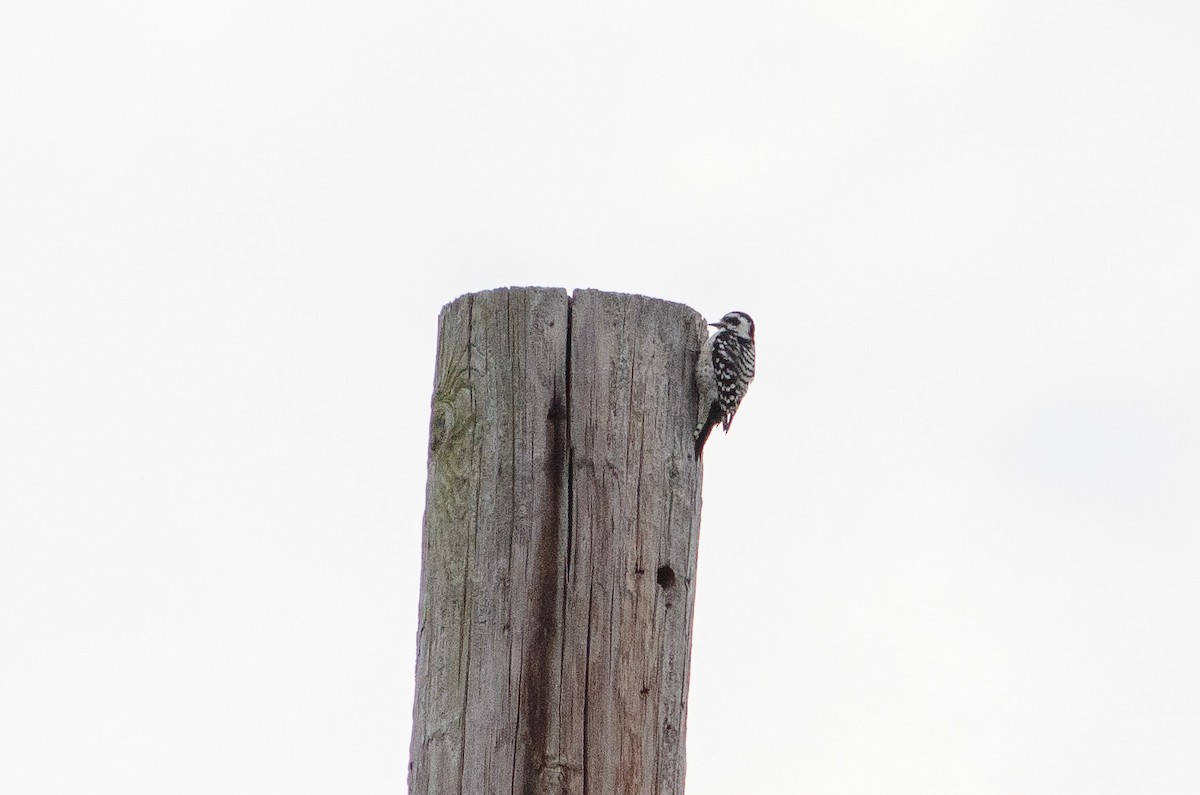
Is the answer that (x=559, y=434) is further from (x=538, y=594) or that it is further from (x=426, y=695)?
(x=426, y=695)

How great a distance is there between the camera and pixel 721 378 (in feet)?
13.2

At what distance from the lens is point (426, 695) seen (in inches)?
123

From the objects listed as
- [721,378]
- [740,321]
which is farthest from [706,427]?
[740,321]

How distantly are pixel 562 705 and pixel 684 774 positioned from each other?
0.36m

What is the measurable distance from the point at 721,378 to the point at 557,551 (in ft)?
3.84

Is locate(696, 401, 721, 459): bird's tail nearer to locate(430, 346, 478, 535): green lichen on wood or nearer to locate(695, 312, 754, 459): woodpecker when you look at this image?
locate(695, 312, 754, 459): woodpecker

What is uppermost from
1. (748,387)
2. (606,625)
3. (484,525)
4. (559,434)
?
(748,387)

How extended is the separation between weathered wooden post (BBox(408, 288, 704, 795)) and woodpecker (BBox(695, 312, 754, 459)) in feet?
0.34

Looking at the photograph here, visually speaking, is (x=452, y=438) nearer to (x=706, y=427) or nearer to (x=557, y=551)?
(x=557, y=551)

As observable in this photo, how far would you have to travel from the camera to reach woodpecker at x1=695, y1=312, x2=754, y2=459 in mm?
3391

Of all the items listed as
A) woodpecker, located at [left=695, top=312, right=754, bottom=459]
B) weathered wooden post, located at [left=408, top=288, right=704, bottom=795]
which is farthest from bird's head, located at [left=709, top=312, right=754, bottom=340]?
weathered wooden post, located at [left=408, top=288, right=704, bottom=795]

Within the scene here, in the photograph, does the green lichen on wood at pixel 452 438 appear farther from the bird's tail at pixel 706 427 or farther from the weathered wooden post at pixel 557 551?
the bird's tail at pixel 706 427

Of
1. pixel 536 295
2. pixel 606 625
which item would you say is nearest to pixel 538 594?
pixel 606 625

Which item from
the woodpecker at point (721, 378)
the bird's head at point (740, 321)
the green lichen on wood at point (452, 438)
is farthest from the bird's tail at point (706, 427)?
the bird's head at point (740, 321)
